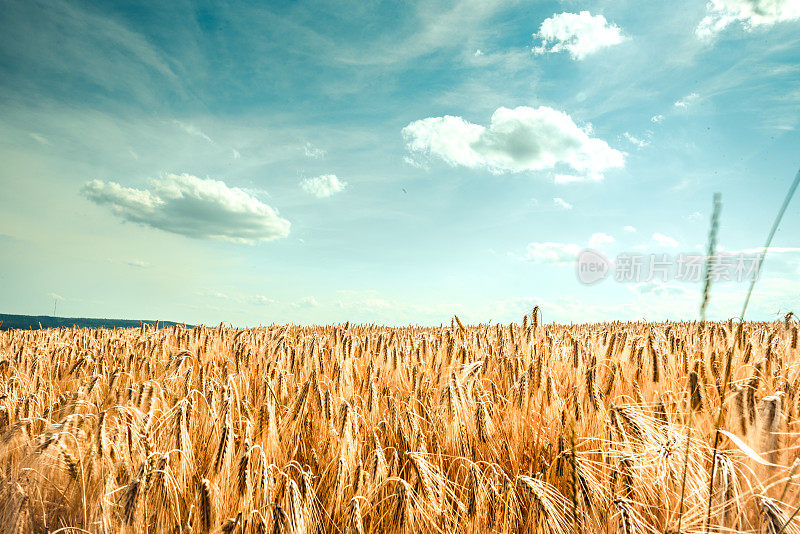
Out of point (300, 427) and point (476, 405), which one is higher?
point (476, 405)

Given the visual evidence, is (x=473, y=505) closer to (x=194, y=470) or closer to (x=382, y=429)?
(x=382, y=429)

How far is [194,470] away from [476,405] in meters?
1.51

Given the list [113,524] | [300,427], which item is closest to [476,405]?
[300,427]

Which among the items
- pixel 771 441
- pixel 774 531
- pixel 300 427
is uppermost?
Result: pixel 771 441

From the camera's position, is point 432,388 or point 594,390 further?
point 432,388

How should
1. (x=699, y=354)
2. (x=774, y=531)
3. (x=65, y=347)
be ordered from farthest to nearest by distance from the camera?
1. (x=65, y=347)
2. (x=699, y=354)
3. (x=774, y=531)

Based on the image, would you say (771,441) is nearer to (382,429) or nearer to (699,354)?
(382,429)

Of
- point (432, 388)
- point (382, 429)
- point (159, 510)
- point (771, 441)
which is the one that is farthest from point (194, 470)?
point (771, 441)

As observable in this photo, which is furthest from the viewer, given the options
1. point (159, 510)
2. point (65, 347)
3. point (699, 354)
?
point (65, 347)

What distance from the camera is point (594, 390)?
8.79 ft

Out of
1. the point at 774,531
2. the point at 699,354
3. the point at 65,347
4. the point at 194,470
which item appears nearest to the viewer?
the point at 774,531

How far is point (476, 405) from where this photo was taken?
7.89 feet

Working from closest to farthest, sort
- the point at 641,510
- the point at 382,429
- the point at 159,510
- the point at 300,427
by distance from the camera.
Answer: the point at 159,510 < the point at 641,510 < the point at 300,427 < the point at 382,429

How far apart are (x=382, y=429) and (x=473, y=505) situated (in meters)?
1.18
